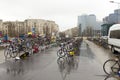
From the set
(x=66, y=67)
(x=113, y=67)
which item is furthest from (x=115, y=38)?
(x=113, y=67)

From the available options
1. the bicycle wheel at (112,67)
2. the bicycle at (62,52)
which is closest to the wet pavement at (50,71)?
the bicycle wheel at (112,67)

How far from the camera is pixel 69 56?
756 inches

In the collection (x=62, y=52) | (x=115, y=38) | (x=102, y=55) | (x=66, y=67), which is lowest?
(x=102, y=55)

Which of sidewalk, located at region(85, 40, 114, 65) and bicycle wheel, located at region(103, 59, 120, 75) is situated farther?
sidewalk, located at region(85, 40, 114, 65)

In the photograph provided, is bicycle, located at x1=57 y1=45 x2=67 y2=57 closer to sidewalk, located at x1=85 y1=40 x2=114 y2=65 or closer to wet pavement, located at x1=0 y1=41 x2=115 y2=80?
sidewalk, located at x1=85 y1=40 x2=114 y2=65

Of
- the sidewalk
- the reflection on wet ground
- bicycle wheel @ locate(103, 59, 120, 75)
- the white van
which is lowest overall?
the sidewalk

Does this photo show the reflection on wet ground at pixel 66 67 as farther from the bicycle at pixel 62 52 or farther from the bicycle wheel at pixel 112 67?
the bicycle wheel at pixel 112 67

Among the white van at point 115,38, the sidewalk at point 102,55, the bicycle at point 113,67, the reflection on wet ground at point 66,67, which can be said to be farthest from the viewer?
the white van at point 115,38

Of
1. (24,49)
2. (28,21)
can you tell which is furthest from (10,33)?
(24,49)

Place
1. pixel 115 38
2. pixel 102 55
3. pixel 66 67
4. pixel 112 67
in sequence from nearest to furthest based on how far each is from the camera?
pixel 112 67 < pixel 66 67 < pixel 102 55 < pixel 115 38

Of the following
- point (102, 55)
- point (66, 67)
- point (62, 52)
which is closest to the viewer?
point (66, 67)

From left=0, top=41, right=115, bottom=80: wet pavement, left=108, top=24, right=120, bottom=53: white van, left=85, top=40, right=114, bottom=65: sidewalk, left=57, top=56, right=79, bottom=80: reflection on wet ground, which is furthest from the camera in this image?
left=108, top=24, right=120, bottom=53: white van

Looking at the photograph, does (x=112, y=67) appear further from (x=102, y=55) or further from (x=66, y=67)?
(x=102, y=55)

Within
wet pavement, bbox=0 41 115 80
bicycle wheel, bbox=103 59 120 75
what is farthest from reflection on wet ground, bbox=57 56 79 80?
bicycle wheel, bbox=103 59 120 75
